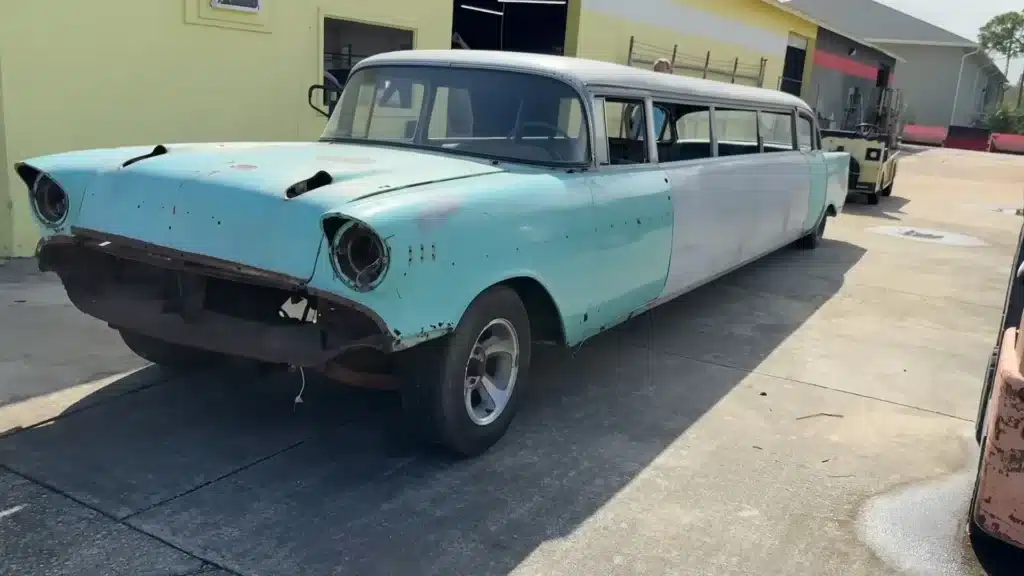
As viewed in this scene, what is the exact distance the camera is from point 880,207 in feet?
45.9

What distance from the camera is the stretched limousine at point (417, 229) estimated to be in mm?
3059

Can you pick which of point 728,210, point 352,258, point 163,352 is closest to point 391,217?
point 352,258

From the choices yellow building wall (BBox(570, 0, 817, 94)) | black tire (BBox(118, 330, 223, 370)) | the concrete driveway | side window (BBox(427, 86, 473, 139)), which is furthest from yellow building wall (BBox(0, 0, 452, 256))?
yellow building wall (BBox(570, 0, 817, 94))

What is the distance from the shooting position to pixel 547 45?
46.0 feet

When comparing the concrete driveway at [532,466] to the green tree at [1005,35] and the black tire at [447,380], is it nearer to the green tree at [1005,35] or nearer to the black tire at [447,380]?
the black tire at [447,380]

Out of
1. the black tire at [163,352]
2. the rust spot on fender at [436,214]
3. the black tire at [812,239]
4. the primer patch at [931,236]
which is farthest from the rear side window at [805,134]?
the black tire at [163,352]

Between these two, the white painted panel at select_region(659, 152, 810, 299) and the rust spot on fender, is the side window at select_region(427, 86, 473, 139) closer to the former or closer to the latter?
the rust spot on fender

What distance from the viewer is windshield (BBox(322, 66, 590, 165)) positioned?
13.9 feet

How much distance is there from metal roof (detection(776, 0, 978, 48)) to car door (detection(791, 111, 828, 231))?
36.1 meters

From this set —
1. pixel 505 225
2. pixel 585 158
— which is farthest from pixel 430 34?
pixel 505 225

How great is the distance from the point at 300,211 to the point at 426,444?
1189 mm

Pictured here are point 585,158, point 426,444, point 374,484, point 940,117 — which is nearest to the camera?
point 374,484

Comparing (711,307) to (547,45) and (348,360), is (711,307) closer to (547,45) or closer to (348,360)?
(348,360)

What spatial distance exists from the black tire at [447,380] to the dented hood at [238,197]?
587 millimetres
